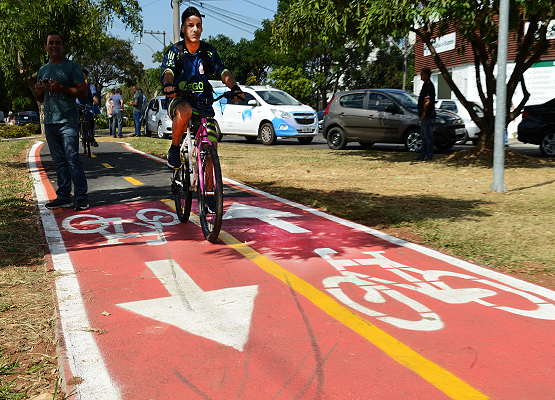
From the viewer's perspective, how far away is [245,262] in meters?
4.88

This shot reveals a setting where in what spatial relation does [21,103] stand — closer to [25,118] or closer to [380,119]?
[25,118]

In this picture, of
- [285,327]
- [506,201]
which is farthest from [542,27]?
[285,327]

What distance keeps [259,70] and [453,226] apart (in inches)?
2355

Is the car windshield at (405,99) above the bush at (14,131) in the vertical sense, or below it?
above

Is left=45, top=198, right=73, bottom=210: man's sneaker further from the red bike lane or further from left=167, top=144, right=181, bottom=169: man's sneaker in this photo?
left=167, top=144, right=181, bottom=169: man's sneaker

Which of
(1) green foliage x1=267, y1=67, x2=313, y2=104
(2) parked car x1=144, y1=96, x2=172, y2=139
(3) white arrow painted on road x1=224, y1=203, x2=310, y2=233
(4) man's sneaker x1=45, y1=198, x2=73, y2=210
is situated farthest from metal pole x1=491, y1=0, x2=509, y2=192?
(1) green foliage x1=267, y1=67, x2=313, y2=104

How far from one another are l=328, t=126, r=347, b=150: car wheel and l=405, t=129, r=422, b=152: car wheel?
213 cm

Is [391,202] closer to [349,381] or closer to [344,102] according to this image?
[349,381]

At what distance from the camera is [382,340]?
129 inches

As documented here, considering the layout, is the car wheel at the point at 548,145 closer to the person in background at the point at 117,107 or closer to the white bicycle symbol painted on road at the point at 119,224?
the white bicycle symbol painted on road at the point at 119,224

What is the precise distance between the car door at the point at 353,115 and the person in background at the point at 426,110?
3.24 m

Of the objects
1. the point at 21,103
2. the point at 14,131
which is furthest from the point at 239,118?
the point at 21,103

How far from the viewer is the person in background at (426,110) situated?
13.0 meters

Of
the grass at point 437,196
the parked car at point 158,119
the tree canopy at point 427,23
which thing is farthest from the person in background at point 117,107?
the tree canopy at point 427,23
